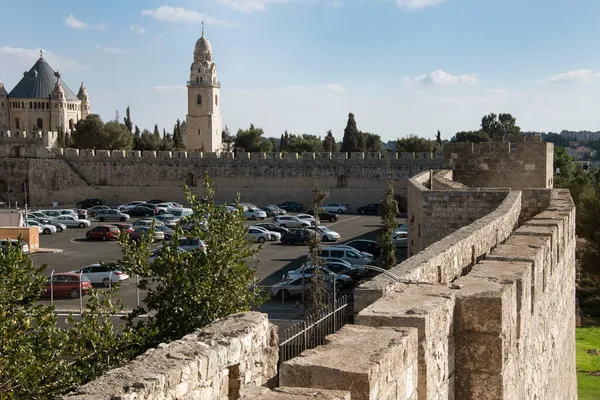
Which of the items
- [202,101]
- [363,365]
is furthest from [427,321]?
[202,101]

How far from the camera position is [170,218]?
3794cm

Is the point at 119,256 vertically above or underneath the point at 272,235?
underneath

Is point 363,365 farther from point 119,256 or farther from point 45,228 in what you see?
point 45,228

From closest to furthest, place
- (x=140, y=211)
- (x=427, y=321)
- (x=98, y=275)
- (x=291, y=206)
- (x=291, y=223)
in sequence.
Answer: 1. (x=427, y=321)
2. (x=98, y=275)
3. (x=291, y=223)
4. (x=140, y=211)
5. (x=291, y=206)

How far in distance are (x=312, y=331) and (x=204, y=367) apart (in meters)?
2.05

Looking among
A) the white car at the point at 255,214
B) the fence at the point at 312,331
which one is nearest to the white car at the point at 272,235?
the white car at the point at 255,214

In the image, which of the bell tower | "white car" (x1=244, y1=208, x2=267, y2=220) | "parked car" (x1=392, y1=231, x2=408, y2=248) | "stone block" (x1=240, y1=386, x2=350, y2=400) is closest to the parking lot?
"parked car" (x1=392, y1=231, x2=408, y2=248)

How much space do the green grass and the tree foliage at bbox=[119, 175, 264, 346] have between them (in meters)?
9.65

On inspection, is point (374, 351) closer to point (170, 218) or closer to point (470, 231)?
point (470, 231)

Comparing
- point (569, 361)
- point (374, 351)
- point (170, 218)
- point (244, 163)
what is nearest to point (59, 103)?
Result: point (244, 163)

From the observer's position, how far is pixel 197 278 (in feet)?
27.2

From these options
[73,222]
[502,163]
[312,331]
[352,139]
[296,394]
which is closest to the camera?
[296,394]

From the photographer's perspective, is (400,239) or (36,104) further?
Answer: (36,104)

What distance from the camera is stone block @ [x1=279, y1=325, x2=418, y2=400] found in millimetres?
3293
